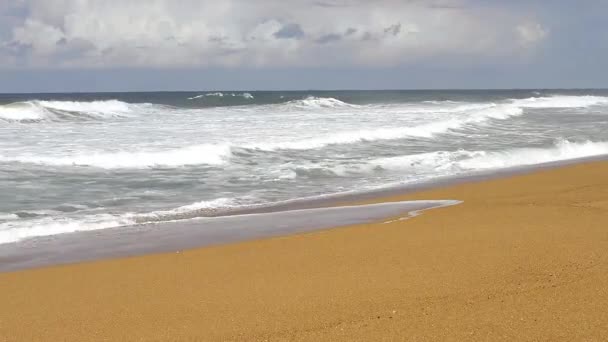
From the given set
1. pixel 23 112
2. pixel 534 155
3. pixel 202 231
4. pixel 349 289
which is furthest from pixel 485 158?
pixel 23 112

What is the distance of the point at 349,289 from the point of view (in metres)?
5.21

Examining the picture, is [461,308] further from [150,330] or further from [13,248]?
[13,248]

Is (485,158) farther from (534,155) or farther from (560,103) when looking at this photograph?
(560,103)

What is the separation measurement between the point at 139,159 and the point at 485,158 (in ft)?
28.2

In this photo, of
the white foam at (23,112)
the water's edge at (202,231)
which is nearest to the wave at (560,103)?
the white foam at (23,112)

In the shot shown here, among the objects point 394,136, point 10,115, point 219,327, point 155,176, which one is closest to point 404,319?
point 219,327

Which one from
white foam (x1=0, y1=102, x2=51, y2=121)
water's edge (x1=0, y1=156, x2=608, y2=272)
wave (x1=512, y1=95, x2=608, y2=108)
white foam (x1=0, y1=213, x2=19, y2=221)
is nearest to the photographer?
water's edge (x1=0, y1=156, x2=608, y2=272)

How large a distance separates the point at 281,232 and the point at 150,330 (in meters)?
4.20

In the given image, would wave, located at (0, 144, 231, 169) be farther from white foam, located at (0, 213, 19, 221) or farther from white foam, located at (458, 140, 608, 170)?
white foam, located at (458, 140, 608, 170)

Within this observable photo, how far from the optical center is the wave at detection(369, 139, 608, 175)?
1655cm

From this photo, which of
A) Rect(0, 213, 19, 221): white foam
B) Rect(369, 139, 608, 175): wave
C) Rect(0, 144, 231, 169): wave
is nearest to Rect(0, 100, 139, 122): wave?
Result: Rect(0, 144, 231, 169): wave

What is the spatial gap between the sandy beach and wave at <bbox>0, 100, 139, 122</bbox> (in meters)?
30.5

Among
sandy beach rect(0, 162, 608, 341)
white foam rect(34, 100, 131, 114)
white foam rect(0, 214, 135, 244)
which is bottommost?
white foam rect(0, 214, 135, 244)

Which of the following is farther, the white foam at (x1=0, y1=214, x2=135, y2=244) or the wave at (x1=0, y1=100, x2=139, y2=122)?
the wave at (x1=0, y1=100, x2=139, y2=122)
